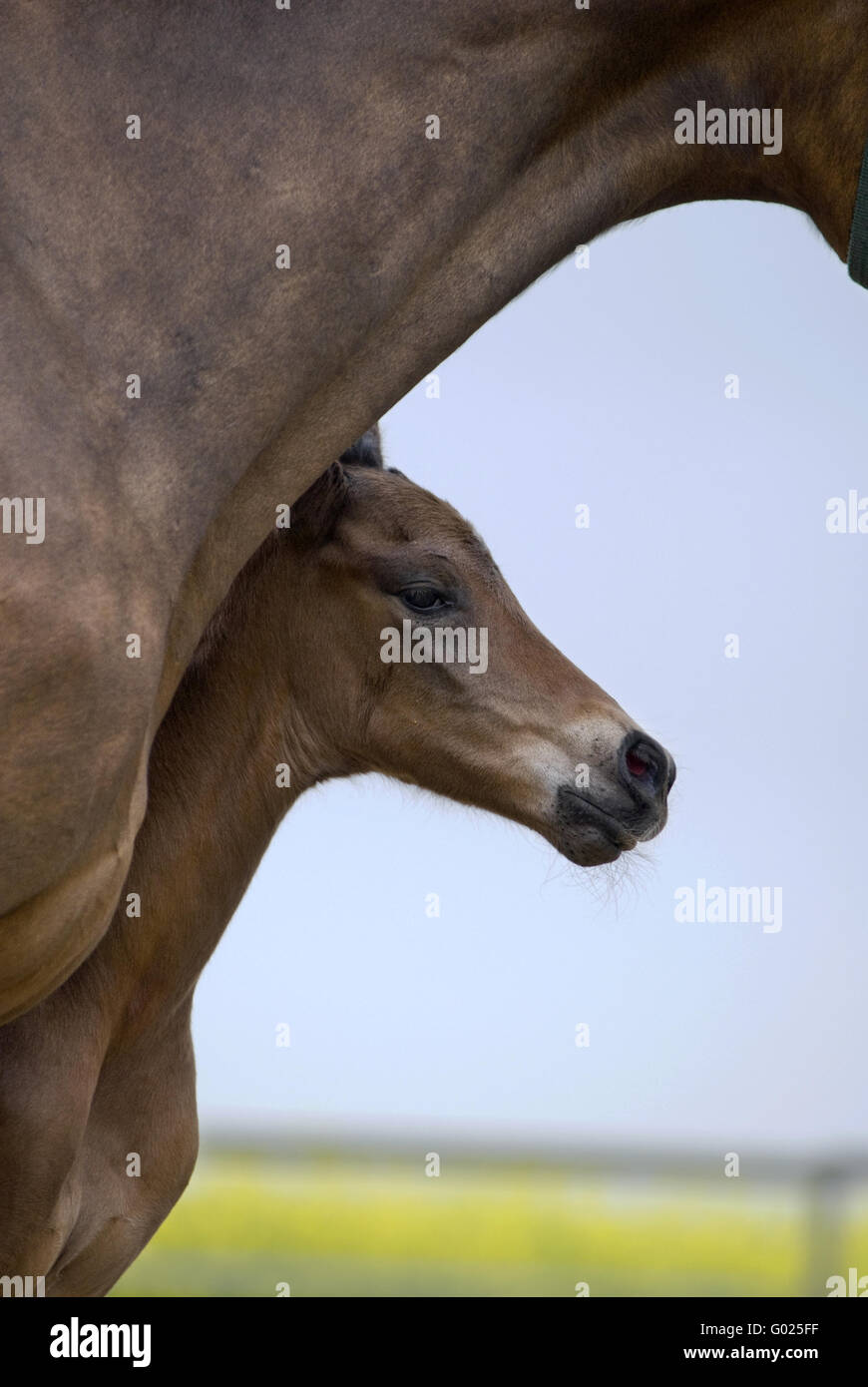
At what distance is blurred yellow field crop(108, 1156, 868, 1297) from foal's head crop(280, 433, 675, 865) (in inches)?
76.6

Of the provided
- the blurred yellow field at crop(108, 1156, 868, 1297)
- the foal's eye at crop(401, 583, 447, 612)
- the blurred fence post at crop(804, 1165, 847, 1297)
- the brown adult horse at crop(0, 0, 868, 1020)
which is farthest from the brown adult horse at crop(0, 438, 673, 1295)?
the blurred yellow field at crop(108, 1156, 868, 1297)

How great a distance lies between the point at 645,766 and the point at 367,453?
1.07 metres

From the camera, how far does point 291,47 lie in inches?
56.5

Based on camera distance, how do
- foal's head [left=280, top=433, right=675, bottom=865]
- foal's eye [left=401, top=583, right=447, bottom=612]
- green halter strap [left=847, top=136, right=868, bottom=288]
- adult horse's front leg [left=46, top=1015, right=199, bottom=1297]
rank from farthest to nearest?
foal's eye [left=401, top=583, right=447, bottom=612] < foal's head [left=280, top=433, right=675, bottom=865] < adult horse's front leg [left=46, top=1015, right=199, bottom=1297] < green halter strap [left=847, top=136, right=868, bottom=288]

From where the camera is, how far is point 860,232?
1.49m

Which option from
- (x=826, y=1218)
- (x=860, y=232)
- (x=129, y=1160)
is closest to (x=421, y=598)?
(x=129, y=1160)

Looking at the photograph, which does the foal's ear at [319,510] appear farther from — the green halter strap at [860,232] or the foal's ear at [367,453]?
the green halter strap at [860,232]

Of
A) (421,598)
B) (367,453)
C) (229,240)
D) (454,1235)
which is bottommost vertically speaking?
(454,1235)

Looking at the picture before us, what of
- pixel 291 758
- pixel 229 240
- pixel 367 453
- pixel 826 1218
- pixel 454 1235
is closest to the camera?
pixel 229 240

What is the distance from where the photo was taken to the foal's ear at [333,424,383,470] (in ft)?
11.5

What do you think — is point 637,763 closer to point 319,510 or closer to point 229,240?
point 319,510

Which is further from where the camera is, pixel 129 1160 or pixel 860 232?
pixel 129 1160

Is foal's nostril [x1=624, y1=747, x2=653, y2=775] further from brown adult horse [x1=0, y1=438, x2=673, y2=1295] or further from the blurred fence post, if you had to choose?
the blurred fence post

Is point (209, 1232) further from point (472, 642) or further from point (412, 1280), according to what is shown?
point (472, 642)
